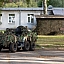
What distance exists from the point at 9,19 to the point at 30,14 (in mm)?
3977

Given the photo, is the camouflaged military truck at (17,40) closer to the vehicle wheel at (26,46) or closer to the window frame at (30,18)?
the vehicle wheel at (26,46)

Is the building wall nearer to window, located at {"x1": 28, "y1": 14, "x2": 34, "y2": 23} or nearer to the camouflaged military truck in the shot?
window, located at {"x1": 28, "y1": 14, "x2": 34, "y2": 23}

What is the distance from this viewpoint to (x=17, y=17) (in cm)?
5178

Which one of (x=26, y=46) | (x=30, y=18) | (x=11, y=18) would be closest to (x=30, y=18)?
(x=30, y=18)

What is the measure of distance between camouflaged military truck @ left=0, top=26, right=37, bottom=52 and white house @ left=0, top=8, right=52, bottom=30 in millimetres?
30761

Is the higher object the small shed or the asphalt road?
the small shed

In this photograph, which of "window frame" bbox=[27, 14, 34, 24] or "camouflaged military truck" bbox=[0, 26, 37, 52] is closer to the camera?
"camouflaged military truck" bbox=[0, 26, 37, 52]

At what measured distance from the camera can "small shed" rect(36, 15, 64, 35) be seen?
3447 cm

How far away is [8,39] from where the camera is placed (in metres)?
18.3

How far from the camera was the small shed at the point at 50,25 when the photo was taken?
3447 cm

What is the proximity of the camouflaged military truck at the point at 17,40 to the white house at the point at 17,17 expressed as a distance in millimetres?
30761

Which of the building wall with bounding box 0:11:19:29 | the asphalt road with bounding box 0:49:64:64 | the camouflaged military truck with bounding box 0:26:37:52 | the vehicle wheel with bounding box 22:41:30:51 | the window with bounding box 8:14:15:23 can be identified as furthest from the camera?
the window with bounding box 8:14:15:23

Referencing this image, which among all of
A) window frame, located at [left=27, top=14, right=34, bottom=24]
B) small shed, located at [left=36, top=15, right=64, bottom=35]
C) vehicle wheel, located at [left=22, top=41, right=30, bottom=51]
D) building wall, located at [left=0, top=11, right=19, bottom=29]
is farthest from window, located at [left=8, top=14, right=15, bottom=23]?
vehicle wheel, located at [left=22, top=41, right=30, bottom=51]

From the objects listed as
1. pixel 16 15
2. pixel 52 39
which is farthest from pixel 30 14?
pixel 52 39
